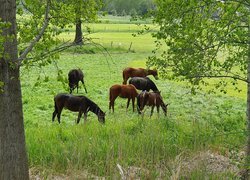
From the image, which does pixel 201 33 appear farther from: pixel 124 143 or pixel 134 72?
pixel 134 72

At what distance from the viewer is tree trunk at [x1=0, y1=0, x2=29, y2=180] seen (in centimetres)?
503

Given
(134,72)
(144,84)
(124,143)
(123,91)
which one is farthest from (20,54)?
(134,72)

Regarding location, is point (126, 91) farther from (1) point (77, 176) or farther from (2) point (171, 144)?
(1) point (77, 176)

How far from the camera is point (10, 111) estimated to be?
5.26 m

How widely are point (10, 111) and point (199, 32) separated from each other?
9.85 feet

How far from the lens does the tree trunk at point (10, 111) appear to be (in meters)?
5.03

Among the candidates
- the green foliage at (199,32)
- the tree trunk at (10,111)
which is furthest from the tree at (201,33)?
the tree trunk at (10,111)

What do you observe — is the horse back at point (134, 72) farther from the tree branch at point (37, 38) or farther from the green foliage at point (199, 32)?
the tree branch at point (37, 38)

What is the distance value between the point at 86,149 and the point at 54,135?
1728 mm

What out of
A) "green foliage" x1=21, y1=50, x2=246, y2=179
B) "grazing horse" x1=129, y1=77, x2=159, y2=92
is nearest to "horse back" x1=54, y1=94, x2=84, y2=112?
"green foliage" x1=21, y1=50, x2=246, y2=179

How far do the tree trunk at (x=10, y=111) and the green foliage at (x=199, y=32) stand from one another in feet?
8.16

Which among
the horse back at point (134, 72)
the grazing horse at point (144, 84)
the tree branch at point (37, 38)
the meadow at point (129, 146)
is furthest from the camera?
the horse back at point (134, 72)

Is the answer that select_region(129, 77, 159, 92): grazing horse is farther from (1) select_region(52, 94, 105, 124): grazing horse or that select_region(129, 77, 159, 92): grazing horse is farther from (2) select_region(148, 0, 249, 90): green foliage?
(2) select_region(148, 0, 249, 90): green foliage

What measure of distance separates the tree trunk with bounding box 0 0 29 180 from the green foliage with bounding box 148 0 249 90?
2486 mm
